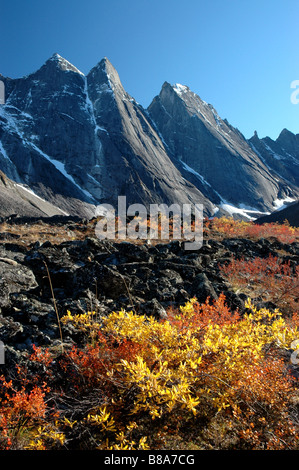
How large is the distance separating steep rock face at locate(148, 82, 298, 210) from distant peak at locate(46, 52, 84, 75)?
1682 inches

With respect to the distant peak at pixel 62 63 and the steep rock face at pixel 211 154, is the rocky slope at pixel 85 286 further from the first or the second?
the distant peak at pixel 62 63

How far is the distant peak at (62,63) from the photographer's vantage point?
392ft

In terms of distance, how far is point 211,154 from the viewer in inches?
4985

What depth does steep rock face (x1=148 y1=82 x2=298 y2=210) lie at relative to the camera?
118 metres

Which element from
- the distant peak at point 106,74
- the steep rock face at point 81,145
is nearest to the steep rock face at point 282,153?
the steep rock face at point 81,145

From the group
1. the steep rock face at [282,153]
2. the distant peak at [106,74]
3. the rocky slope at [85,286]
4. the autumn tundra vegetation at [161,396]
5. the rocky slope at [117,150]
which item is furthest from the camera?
the steep rock face at [282,153]

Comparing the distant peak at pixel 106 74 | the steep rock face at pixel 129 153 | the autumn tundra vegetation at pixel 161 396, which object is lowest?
the autumn tundra vegetation at pixel 161 396

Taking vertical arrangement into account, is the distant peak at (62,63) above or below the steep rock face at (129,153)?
above

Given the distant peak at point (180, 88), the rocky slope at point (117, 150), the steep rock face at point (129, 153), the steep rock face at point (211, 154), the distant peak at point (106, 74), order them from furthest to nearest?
the distant peak at point (180, 88), the distant peak at point (106, 74), the steep rock face at point (211, 154), the steep rock face at point (129, 153), the rocky slope at point (117, 150)

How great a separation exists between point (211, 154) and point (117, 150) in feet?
164

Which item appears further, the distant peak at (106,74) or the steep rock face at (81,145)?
the distant peak at (106,74)

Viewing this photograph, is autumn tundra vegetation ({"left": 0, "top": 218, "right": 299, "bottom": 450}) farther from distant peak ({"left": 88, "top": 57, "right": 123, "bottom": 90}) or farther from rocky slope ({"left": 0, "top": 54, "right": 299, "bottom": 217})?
distant peak ({"left": 88, "top": 57, "right": 123, "bottom": 90})

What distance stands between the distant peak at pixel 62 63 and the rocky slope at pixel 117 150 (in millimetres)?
578

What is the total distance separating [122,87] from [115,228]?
13490 centimetres
